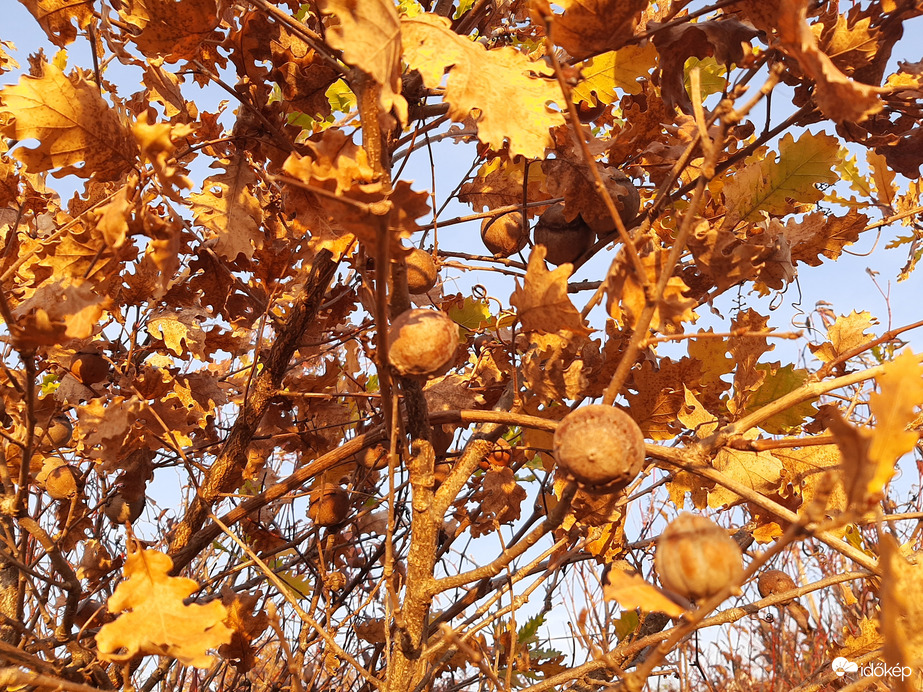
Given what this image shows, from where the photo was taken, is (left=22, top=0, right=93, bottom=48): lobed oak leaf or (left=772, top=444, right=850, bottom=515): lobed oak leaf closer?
(left=772, top=444, right=850, bottom=515): lobed oak leaf

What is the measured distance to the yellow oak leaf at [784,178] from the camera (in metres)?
1.69

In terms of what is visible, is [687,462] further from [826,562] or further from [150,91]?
[826,562]

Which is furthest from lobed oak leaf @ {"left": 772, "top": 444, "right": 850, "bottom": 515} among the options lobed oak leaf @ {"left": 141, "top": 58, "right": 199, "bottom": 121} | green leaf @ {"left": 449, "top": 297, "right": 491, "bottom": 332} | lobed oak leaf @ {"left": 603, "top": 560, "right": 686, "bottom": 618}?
lobed oak leaf @ {"left": 141, "top": 58, "right": 199, "bottom": 121}

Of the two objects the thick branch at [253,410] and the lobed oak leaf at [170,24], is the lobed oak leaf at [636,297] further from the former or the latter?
the lobed oak leaf at [170,24]

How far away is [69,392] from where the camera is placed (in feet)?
6.62

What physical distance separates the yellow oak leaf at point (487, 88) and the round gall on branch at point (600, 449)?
42 centimetres

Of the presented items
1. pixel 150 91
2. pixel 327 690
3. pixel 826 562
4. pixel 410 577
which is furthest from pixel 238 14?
pixel 826 562

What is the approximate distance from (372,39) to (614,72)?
83 centimetres

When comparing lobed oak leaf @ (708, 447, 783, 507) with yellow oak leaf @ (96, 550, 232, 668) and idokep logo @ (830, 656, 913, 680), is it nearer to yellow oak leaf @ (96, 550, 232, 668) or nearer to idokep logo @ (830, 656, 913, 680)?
idokep logo @ (830, 656, 913, 680)

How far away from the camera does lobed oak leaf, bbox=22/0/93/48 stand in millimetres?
1600

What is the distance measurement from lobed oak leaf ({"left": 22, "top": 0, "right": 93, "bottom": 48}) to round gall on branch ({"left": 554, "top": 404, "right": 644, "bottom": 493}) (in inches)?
57.2

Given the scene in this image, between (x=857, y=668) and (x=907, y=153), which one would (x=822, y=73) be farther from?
(x=857, y=668)

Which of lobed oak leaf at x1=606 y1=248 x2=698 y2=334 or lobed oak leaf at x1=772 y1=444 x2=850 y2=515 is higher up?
lobed oak leaf at x1=606 y1=248 x2=698 y2=334

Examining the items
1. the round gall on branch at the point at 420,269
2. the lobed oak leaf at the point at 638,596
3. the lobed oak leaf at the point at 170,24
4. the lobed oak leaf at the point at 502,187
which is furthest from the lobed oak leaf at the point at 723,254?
the lobed oak leaf at the point at 170,24
